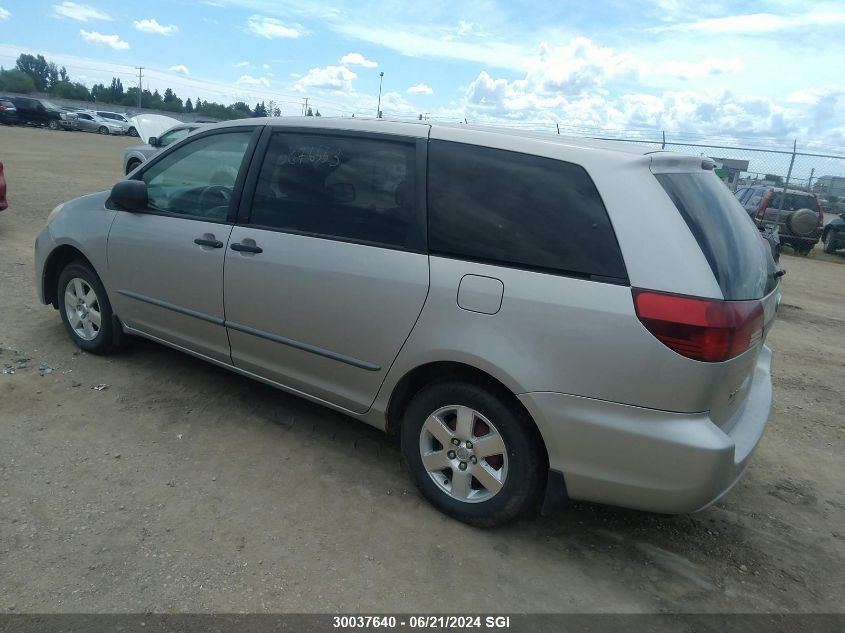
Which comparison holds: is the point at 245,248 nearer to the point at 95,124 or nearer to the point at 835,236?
the point at 835,236

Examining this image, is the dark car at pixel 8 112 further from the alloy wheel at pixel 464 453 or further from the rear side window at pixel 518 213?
the alloy wheel at pixel 464 453

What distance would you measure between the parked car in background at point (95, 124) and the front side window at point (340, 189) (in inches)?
1883

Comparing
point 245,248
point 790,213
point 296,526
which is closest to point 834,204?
point 790,213

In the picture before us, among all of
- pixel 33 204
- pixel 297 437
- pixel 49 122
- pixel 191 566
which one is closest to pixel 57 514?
pixel 191 566

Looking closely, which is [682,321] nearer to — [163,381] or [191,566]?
[191,566]

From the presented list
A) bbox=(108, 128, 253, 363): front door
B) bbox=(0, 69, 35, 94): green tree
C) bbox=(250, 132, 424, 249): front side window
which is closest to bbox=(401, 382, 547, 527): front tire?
bbox=(250, 132, 424, 249): front side window

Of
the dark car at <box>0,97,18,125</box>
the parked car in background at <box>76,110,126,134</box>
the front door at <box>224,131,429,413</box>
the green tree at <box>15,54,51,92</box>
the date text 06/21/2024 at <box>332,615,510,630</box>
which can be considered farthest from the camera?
the green tree at <box>15,54,51,92</box>

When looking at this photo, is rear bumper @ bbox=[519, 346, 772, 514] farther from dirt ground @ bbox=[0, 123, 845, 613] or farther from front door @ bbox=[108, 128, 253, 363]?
front door @ bbox=[108, 128, 253, 363]

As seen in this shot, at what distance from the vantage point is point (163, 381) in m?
4.34

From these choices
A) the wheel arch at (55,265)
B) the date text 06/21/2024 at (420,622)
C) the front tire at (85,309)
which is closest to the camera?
the date text 06/21/2024 at (420,622)

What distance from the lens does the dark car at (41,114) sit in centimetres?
3906

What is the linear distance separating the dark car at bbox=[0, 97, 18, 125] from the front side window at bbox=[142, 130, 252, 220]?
141 feet

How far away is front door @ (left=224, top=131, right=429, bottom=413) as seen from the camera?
3090mm

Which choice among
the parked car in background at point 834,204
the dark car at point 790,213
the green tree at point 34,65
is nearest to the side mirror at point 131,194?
the dark car at point 790,213
